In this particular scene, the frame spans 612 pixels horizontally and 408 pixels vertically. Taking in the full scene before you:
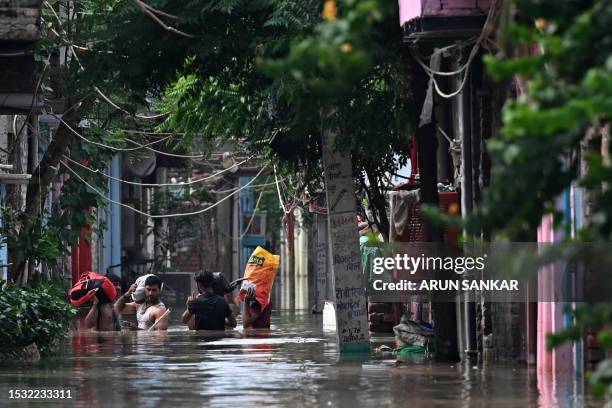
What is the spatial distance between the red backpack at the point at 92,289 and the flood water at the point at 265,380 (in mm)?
3406

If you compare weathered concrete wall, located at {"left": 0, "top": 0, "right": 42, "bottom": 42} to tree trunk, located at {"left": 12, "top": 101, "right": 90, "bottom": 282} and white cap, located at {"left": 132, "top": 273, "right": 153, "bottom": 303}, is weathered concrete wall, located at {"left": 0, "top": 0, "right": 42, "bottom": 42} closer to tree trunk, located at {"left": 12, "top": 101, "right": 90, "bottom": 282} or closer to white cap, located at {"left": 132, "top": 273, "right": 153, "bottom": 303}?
tree trunk, located at {"left": 12, "top": 101, "right": 90, "bottom": 282}

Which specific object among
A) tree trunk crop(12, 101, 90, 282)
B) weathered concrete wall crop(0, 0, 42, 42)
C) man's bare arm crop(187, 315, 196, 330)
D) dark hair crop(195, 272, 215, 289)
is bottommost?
man's bare arm crop(187, 315, 196, 330)

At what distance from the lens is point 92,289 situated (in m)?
22.8

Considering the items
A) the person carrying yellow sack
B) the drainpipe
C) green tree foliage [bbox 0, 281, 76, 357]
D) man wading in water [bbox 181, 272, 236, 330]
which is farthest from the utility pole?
the person carrying yellow sack

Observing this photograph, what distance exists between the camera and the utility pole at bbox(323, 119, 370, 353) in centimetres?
1673

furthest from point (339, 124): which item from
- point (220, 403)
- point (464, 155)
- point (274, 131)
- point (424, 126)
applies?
point (220, 403)

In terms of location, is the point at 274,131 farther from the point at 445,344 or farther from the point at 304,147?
the point at 445,344

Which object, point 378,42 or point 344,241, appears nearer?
point 378,42

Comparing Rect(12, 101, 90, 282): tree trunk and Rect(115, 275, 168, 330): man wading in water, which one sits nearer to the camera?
Rect(12, 101, 90, 282): tree trunk

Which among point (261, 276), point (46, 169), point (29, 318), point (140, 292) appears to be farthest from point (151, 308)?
point (29, 318)

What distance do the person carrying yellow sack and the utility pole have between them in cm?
681

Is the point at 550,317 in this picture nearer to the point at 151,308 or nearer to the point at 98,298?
the point at 98,298

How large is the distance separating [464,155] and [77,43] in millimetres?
4522

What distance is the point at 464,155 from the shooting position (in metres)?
17.1
